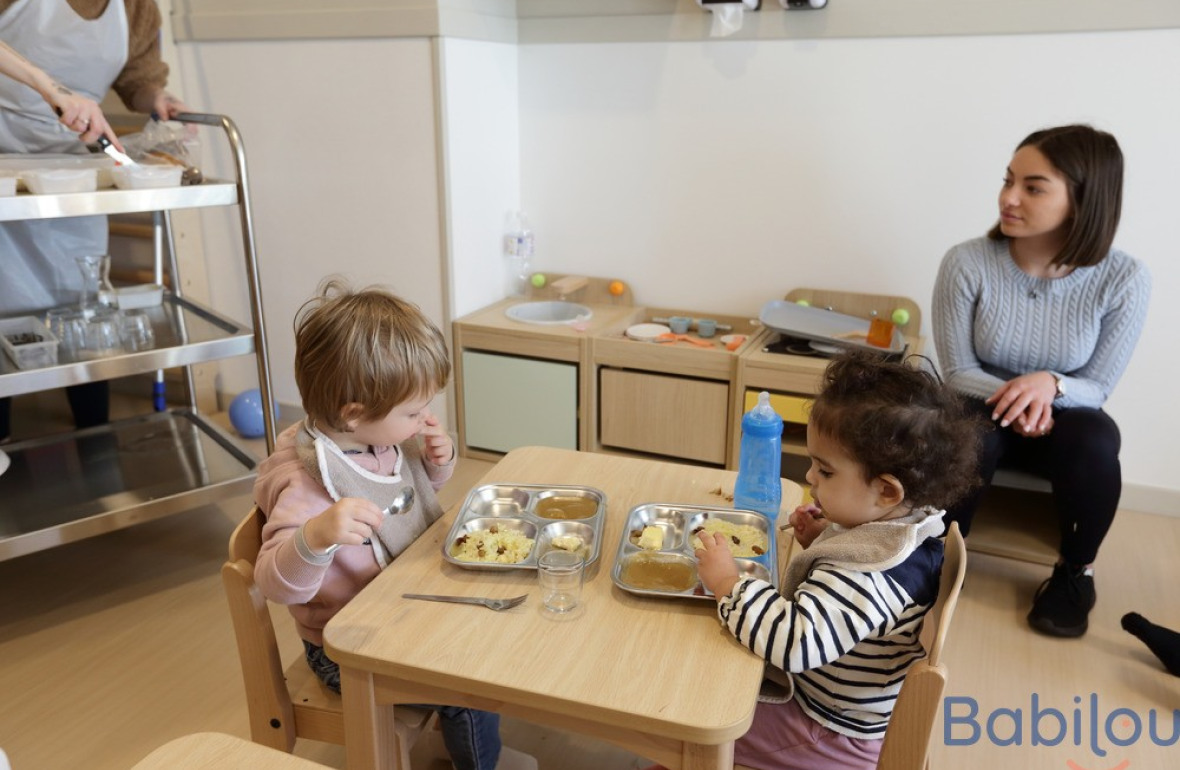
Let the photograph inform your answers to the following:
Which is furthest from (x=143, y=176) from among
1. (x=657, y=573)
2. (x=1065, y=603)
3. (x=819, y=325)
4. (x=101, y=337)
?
(x=1065, y=603)

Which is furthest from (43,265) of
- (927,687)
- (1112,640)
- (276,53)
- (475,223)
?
(1112,640)

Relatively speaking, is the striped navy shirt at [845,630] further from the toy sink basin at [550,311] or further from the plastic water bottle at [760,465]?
the toy sink basin at [550,311]

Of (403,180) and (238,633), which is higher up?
(403,180)

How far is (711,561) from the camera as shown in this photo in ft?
3.42

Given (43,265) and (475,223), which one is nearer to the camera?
(43,265)

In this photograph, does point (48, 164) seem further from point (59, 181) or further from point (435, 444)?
point (435, 444)

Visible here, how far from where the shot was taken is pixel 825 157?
251cm

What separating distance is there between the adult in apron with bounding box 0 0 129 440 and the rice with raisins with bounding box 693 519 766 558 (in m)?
1.72

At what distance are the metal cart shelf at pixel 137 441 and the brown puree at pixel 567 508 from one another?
3.24 ft

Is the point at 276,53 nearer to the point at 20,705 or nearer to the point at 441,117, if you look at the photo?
the point at 441,117

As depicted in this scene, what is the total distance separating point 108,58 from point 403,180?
31.9 inches

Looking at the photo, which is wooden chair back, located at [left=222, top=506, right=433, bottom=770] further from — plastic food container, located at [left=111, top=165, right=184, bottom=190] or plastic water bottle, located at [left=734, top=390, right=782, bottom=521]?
plastic food container, located at [left=111, top=165, right=184, bottom=190]

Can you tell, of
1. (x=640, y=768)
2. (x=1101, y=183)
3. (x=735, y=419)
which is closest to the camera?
(x=640, y=768)

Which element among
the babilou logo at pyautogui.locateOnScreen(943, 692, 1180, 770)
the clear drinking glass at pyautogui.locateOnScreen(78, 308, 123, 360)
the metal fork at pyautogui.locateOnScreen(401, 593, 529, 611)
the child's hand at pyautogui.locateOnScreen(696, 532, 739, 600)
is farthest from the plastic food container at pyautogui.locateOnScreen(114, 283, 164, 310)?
the babilou logo at pyautogui.locateOnScreen(943, 692, 1180, 770)
